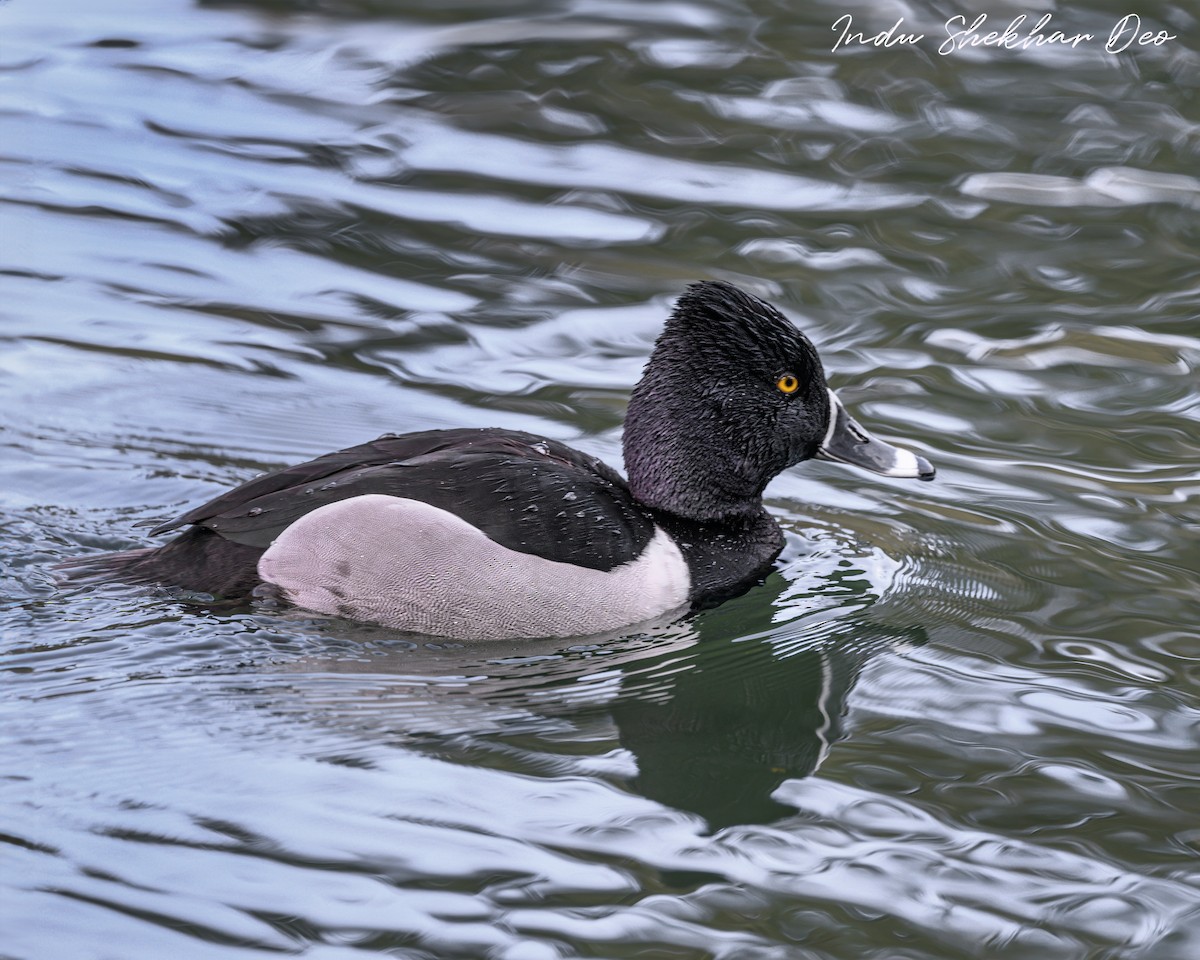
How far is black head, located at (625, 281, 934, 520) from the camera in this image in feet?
20.4

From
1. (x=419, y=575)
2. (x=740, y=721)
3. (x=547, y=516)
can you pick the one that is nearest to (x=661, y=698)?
(x=740, y=721)

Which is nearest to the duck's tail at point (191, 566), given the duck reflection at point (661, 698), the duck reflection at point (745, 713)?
the duck reflection at point (661, 698)

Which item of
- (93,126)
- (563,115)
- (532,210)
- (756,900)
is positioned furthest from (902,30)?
(756,900)

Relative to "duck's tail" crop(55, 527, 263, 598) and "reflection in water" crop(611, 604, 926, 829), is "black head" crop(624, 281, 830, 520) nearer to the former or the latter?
"reflection in water" crop(611, 604, 926, 829)

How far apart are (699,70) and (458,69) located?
175 centimetres

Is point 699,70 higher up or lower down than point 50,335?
higher up

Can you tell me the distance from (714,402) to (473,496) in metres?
1.07

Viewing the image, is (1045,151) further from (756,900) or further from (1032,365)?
(756,900)

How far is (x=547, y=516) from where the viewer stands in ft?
19.2

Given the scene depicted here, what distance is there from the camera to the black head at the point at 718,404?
6.23 metres

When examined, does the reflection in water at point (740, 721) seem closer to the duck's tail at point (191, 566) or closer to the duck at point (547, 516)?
the duck at point (547, 516)

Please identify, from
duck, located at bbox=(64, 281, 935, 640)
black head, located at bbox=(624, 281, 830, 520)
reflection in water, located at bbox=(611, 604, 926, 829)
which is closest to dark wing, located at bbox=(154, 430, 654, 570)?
duck, located at bbox=(64, 281, 935, 640)

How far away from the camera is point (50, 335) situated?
28.1ft

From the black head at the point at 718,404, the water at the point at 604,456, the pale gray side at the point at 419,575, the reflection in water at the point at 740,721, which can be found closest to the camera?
the water at the point at 604,456
